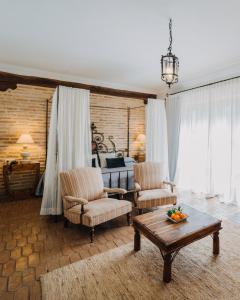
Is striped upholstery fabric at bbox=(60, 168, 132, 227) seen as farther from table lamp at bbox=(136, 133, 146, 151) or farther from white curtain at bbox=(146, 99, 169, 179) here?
table lamp at bbox=(136, 133, 146, 151)

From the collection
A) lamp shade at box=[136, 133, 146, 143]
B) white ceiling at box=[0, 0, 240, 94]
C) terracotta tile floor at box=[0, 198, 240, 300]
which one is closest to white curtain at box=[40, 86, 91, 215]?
terracotta tile floor at box=[0, 198, 240, 300]

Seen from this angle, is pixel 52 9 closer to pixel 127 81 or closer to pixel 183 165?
pixel 127 81

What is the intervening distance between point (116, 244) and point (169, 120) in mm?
3884

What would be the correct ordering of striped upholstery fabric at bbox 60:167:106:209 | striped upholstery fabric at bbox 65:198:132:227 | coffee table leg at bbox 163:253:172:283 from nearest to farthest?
coffee table leg at bbox 163:253:172:283 → striped upholstery fabric at bbox 65:198:132:227 → striped upholstery fabric at bbox 60:167:106:209

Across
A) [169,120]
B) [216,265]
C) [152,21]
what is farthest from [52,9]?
[169,120]

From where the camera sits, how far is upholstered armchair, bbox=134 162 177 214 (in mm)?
3379

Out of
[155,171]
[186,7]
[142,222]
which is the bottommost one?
[142,222]

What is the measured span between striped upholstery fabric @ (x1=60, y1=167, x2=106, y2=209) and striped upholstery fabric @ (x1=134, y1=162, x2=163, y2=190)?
82 cm

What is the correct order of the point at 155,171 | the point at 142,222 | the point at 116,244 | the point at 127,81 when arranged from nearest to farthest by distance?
the point at 142,222
the point at 116,244
the point at 155,171
the point at 127,81

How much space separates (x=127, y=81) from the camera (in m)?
5.22

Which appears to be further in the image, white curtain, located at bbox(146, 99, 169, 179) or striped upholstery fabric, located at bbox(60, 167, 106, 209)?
white curtain, located at bbox(146, 99, 169, 179)

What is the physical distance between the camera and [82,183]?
320 centimetres

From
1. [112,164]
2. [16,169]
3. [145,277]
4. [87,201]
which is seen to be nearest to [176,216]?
[145,277]

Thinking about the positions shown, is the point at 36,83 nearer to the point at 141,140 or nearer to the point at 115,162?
the point at 115,162
